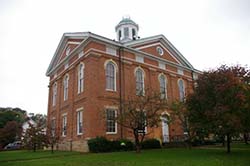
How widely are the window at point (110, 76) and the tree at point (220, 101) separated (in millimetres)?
8367

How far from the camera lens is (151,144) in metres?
22.9

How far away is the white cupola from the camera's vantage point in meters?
32.6

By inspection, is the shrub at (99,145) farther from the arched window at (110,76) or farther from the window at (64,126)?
the window at (64,126)

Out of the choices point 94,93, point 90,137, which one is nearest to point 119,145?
point 90,137

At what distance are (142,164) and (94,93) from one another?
35.3 ft

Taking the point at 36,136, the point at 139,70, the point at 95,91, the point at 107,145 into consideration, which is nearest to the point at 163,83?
the point at 139,70

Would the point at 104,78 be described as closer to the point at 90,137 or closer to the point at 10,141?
the point at 90,137

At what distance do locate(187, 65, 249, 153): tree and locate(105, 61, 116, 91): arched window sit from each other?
8.37m

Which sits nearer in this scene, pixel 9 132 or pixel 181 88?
pixel 181 88

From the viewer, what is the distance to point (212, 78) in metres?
16.0

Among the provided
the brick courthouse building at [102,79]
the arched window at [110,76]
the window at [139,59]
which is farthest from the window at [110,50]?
the window at [139,59]

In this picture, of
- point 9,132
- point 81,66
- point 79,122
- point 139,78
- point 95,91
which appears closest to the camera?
point 95,91

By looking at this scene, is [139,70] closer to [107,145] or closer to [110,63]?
[110,63]

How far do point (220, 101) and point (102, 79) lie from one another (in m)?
10.6
